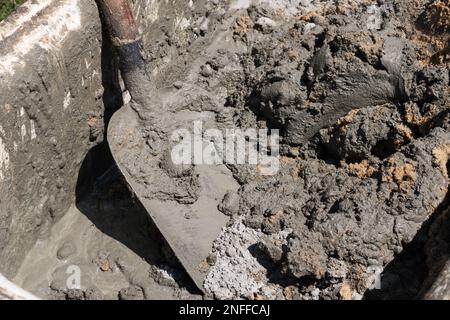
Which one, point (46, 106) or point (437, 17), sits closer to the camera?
point (46, 106)

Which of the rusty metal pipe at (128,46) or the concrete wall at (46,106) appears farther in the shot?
the rusty metal pipe at (128,46)

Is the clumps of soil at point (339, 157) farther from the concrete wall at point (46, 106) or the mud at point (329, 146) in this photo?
the concrete wall at point (46, 106)

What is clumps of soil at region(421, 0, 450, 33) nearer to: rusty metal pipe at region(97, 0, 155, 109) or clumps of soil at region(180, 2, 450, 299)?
clumps of soil at region(180, 2, 450, 299)

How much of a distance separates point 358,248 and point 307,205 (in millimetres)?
391

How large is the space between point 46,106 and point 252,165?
1108 millimetres

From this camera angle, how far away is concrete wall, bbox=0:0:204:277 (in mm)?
2973

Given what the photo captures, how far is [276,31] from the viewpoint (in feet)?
12.9

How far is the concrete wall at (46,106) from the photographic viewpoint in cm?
297

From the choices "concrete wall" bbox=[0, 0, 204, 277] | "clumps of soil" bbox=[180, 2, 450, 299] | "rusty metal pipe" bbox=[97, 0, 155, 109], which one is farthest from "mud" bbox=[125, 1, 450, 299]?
"concrete wall" bbox=[0, 0, 204, 277]

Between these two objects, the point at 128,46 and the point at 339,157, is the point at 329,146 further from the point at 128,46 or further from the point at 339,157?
the point at 128,46

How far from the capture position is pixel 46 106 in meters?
3.16

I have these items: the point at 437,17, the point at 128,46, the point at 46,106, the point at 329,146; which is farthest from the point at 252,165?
the point at 437,17

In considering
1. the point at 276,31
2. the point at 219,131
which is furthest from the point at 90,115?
the point at 276,31

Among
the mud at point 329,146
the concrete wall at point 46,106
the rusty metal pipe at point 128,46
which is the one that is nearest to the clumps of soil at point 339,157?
the mud at point 329,146
